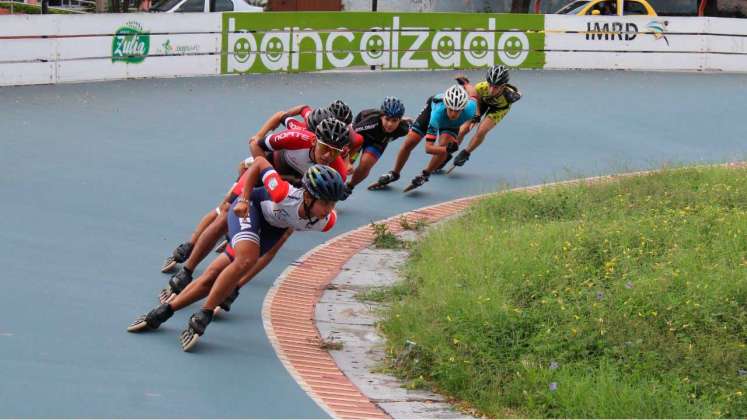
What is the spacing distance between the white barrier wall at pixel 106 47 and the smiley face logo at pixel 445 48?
15.2 feet

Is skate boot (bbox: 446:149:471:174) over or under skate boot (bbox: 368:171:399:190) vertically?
over

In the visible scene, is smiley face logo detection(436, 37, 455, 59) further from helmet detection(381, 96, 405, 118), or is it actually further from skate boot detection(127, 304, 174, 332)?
skate boot detection(127, 304, 174, 332)

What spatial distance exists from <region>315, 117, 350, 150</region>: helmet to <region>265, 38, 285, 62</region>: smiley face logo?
12805mm

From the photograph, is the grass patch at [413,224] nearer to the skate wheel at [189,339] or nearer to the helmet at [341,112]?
the helmet at [341,112]

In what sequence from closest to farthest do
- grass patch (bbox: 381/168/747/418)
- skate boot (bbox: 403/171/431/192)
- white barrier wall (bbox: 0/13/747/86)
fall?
grass patch (bbox: 381/168/747/418) → skate boot (bbox: 403/171/431/192) → white barrier wall (bbox: 0/13/747/86)

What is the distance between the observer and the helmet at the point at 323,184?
27.5 ft

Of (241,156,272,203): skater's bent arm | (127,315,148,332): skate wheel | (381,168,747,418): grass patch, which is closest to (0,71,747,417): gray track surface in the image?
(127,315,148,332): skate wheel

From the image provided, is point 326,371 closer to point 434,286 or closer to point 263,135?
A: point 434,286

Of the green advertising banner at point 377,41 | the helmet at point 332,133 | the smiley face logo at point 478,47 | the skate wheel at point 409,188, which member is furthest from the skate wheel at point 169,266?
the smiley face logo at point 478,47

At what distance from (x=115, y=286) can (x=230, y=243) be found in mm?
1677

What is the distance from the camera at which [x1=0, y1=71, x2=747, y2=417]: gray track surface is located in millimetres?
7840

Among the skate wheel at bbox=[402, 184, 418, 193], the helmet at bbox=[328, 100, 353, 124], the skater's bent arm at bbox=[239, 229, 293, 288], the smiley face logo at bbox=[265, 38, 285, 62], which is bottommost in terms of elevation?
→ the skate wheel at bbox=[402, 184, 418, 193]

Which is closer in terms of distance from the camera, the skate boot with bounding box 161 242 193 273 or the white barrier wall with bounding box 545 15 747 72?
the skate boot with bounding box 161 242 193 273

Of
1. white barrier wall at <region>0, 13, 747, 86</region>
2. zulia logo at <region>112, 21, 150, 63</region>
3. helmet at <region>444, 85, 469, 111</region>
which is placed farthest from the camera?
zulia logo at <region>112, 21, 150, 63</region>
